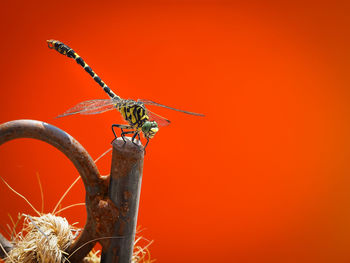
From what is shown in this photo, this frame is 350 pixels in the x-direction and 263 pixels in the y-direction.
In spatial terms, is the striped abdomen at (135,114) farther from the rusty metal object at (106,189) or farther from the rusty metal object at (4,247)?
the rusty metal object at (4,247)

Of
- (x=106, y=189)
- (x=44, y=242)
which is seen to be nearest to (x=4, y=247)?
(x=44, y=242)

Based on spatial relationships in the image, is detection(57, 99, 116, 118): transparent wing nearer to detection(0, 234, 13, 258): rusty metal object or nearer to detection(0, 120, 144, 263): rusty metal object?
detection(0, 120, 144, 263): rusty metal object

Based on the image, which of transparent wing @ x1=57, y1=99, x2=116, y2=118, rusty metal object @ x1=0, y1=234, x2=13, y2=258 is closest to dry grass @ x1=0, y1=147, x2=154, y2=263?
rusty metal object @ x1=0, y1=234, x2=13, y2=258

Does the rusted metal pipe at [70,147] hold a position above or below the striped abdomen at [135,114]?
below

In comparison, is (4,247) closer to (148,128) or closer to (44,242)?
(44,242)

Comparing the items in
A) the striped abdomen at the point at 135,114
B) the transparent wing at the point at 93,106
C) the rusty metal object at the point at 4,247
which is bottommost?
the rusty metal object at the point at 4,247

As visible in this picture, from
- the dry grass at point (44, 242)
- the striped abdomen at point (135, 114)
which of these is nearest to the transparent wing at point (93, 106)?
the striped abdomen at point (135, 114)

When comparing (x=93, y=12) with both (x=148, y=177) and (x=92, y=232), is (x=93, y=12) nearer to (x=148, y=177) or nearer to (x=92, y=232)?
Answer: (x=148, y=177)
